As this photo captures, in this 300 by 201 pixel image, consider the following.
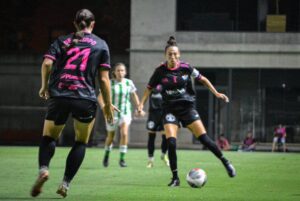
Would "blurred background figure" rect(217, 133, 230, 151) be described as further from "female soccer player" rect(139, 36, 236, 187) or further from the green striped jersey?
"female soccer player" rect(139, 36, 236, 187)

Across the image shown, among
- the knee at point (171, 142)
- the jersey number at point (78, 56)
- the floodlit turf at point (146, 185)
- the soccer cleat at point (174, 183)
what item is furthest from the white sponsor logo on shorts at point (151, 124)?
the jersey number at point (78, 56)

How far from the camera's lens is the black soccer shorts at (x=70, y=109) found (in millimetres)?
10414

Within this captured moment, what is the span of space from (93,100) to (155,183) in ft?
12.5

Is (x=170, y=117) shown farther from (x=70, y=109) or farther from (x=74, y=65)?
(x=74, y=65)

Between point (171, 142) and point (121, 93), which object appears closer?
point (171, 142)

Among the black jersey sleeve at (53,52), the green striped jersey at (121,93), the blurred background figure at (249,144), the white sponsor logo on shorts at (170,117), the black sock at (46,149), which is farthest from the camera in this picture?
the blurred background figure at (249,144)

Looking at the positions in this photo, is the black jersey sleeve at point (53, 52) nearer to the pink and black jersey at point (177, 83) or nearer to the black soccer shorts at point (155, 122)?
the pink and black jersey at point (177, 83)

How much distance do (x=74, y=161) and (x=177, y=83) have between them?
11.9 ft

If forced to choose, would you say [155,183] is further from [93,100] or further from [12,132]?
[12,132]

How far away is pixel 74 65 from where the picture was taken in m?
10.4

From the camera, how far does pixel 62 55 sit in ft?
34.3

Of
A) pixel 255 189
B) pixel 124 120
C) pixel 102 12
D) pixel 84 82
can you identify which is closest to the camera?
pixel 84 82

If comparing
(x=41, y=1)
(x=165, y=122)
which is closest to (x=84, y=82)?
(x=165, y=122)

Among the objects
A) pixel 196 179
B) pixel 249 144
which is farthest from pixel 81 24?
pixel 249 144
